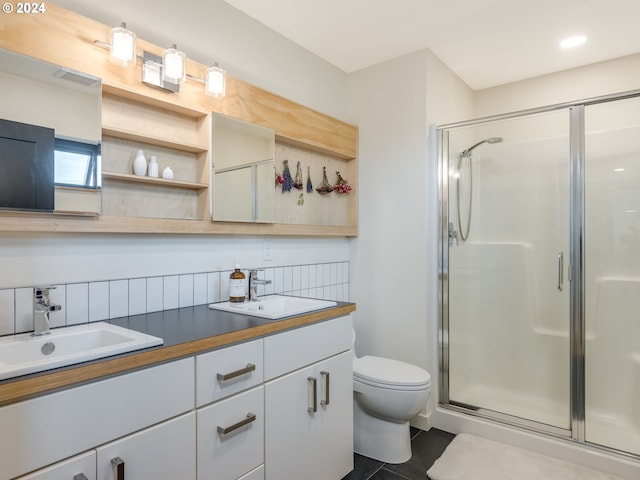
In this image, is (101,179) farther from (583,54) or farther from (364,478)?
(583,54)

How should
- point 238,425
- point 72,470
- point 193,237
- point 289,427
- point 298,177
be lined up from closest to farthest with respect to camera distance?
point 72,470 < point 238,425 < point 289,427 < point 193,237 < point 298,177

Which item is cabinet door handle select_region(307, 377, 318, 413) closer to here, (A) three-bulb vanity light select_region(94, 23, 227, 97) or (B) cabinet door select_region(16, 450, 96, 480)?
(B) cabinet door select_region(16, 450, 96, 480)

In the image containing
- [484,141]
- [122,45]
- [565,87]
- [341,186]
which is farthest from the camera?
[565,87]

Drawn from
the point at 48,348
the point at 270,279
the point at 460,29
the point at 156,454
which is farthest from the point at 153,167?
the point at 460,29

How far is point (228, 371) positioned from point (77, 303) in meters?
0.67

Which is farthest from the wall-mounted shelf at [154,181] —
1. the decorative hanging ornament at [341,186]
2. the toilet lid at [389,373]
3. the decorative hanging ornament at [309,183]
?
the toilet lid at [389,373]

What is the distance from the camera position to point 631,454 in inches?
76.8

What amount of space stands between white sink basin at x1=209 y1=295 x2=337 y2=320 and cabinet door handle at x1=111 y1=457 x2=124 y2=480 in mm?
689

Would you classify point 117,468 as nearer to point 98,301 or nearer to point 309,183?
point 98,301

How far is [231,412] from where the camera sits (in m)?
1.36

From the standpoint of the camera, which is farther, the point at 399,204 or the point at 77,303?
the point at 399,204

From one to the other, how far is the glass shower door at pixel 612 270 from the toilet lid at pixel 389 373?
0.96 meters

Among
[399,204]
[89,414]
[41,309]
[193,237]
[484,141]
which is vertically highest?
[484,141]

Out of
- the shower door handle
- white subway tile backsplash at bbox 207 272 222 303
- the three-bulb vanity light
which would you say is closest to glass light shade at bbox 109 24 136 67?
the three-bulb vanity light
